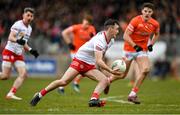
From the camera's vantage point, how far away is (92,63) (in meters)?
15.8

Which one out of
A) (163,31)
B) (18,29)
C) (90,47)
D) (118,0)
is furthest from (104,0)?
(90,47)

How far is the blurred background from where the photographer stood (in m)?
34.1

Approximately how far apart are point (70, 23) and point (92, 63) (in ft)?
65.1

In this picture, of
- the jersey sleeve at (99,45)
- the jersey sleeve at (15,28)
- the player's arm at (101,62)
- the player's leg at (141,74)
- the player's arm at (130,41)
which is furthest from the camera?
the jersey sleeve at (15,28)

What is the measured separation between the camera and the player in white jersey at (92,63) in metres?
15.4

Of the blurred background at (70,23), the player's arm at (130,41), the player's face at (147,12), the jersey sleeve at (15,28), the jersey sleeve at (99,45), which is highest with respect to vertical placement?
the player's face at (147,12)

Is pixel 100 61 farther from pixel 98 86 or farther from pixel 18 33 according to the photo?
pixel 18 33

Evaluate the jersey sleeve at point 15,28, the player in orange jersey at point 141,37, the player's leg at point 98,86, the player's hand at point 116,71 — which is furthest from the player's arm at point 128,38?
the jersey sleeve at point 15,28

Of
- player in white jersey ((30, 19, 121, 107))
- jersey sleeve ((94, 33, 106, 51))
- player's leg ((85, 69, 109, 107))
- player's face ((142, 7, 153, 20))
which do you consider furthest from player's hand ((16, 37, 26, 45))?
jersey sleeve ((94, 33, 106, 51))

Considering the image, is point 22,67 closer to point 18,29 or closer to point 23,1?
point 18,29

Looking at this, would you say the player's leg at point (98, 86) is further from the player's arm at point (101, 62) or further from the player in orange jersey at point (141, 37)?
the player in orange jersey at point (141, 37)

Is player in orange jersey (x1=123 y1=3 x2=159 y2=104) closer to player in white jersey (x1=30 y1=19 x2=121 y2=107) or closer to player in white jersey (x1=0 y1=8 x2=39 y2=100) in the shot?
player in white jersey (x1=30 y1=19 x2=121 y2=107)

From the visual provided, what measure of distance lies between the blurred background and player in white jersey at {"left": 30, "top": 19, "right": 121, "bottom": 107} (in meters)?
17.5

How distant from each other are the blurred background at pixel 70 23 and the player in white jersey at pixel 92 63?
17.5m
